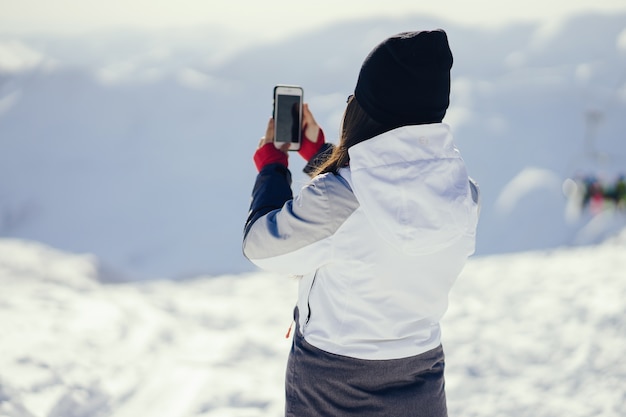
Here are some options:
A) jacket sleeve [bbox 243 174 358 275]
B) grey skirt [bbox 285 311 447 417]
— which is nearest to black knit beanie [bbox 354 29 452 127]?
jacket sleeve [bbox 243 174 358 275]

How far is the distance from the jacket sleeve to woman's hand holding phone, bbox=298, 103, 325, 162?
240 mm

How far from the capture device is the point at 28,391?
6.37 ft

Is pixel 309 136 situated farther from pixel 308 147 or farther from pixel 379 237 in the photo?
pixel 379 237

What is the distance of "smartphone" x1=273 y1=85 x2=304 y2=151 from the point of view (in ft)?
3.42

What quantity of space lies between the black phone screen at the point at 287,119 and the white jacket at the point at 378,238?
8.0 inches

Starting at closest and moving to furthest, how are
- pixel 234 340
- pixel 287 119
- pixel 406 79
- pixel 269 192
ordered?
pixel 406 79
pixel 269 192
pixel 287 119
pixel 234 340

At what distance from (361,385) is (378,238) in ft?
0.78

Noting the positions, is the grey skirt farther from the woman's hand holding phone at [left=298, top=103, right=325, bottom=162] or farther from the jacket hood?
the woman's hand holding phone at [left=298, top=103, right=325, bottom=162]

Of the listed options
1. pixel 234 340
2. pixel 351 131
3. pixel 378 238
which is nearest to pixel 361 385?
pixel 378 238

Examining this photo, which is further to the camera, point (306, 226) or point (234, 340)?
point (234, 340)

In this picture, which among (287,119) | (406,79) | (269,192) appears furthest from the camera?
(287,119)

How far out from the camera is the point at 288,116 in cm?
106

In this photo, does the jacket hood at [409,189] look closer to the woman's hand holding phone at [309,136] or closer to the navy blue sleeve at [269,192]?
the navy blue sleeve at [269,192]

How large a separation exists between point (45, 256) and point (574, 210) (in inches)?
136
